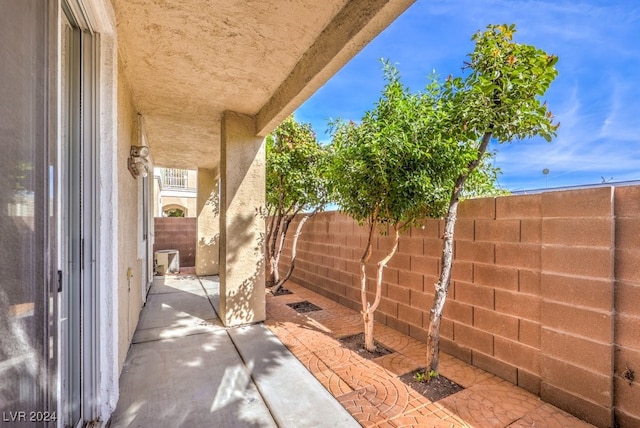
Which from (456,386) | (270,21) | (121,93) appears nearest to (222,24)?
(270,21)

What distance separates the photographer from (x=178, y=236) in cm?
936

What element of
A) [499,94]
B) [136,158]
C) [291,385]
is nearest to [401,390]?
[291,385]

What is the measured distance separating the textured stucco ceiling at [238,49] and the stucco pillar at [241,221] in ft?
0.90

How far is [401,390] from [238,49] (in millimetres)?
3280

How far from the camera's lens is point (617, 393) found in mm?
2002

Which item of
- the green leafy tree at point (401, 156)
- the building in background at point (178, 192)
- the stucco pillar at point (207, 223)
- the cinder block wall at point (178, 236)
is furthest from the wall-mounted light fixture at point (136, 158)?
the building in background at point (178, 192)

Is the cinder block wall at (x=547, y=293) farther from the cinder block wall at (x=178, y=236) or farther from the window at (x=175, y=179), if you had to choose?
the window at (x=175, y=179)

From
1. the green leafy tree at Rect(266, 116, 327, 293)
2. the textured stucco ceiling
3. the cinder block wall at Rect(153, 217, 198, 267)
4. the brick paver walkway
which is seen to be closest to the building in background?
the cinder block wall at Rect(153, 217, 198, 267)

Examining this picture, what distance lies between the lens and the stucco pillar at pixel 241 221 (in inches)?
156

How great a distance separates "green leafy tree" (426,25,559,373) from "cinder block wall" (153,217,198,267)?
8.58m

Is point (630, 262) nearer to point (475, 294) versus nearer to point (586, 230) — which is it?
point (586, 230)

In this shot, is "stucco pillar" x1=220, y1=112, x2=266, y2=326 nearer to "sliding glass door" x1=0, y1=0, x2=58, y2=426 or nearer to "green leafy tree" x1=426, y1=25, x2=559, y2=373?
"green leafy tree" x1=426, y1=25, x2=559, y2=373

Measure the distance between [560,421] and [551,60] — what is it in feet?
8.65

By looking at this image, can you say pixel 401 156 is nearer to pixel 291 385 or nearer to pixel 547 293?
pixel 547 293
